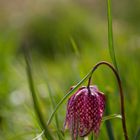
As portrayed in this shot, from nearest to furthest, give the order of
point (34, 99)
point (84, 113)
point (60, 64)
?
point (34, 99) → point (84, 113) → point (60, 64)

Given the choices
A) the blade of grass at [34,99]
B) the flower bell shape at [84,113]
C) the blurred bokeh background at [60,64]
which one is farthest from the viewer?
the blurred bokeh background at [60,64]

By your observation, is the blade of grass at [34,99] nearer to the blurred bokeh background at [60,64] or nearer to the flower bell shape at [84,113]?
the flower bell shape at [84,113]

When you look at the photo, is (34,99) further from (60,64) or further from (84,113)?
(60,64)

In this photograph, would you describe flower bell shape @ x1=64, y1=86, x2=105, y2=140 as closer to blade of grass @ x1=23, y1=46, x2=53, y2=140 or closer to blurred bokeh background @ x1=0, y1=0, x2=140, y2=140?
blade of grass @ x1=23, y1=46, x2=53, y2=140

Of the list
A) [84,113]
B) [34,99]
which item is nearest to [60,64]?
[84,113]

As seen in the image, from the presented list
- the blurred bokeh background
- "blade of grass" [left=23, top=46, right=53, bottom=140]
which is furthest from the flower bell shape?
the blurred bokeh background

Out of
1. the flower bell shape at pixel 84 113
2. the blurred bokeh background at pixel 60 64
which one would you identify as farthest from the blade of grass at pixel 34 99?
the blurred bokeh background at pixel 60 64
